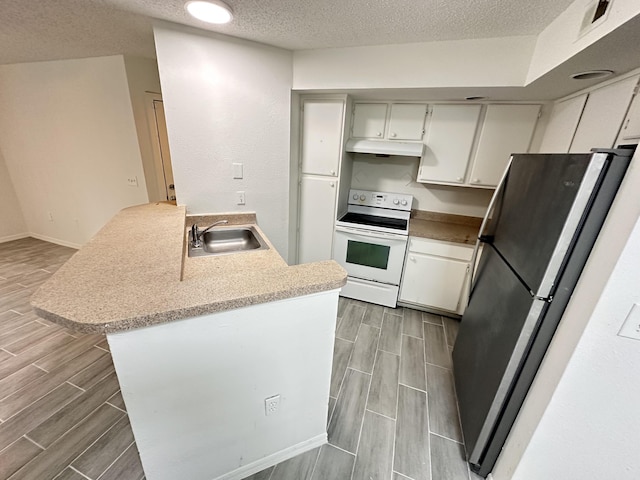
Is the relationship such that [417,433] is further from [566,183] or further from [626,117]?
[626,117]

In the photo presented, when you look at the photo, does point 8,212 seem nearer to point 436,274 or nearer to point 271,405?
point 271,405

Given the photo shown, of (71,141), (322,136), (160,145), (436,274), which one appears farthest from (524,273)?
(71,141)

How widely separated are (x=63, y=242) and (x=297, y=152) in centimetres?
382

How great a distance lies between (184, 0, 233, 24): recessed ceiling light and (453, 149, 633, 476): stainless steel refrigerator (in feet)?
6.02

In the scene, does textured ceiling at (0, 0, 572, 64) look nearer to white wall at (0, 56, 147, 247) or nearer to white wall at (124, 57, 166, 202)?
white wall at (124, 57, 166, 202)

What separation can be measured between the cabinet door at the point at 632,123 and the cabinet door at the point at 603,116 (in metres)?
0.04

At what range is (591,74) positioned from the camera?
1.41 metres

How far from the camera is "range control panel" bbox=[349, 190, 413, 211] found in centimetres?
284

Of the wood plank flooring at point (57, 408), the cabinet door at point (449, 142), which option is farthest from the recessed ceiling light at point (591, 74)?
the wood plank flooring at point (57, 408)

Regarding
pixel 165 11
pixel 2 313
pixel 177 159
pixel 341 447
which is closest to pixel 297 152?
pixel 177 159

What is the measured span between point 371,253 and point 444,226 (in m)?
0.83

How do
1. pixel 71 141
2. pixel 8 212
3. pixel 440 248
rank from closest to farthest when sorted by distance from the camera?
pixel 440 248, pixel 71 141, pixel 8 212

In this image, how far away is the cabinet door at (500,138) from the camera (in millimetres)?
2125

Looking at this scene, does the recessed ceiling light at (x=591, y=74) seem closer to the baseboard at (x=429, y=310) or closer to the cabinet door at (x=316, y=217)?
the cabinet door at (x=316, y=217)
